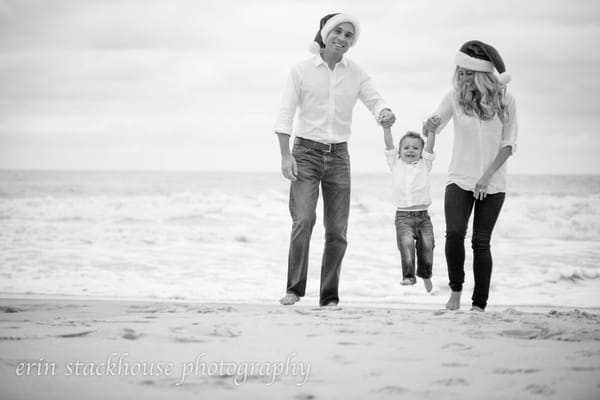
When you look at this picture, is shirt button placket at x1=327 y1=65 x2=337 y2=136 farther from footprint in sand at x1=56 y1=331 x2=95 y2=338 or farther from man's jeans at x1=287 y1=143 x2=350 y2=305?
footprint in sand at x1=56 y1=331 x2=95 y2=338

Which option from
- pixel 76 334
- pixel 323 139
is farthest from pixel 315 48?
pixel 76 334

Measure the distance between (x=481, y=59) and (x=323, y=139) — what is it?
1191 millimetres

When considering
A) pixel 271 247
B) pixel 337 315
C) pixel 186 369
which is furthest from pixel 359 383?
pixel 271 247

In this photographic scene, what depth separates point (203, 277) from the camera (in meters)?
7.14

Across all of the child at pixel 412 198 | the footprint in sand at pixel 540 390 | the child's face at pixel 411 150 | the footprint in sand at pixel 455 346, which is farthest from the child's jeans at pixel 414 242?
the footprint in sand at pixel 540 390

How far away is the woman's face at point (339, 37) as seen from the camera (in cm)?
445

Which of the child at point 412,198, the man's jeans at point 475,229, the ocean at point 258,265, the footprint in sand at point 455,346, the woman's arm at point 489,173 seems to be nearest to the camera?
the footprint in sand at point 455,346

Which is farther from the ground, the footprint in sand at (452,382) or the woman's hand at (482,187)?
the woman's hand at (482,187)

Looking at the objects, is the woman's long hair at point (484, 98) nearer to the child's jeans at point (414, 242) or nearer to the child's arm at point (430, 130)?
the child's arm at point (430, 130)

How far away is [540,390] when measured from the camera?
7.42 feet

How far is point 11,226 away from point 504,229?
37.8ft

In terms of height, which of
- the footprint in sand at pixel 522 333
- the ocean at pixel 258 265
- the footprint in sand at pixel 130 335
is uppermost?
the footprint in sand at pixel 522 333

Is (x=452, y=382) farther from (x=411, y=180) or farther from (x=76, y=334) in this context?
(x=411, y=180)

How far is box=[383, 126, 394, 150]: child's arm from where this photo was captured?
15.0 ft
